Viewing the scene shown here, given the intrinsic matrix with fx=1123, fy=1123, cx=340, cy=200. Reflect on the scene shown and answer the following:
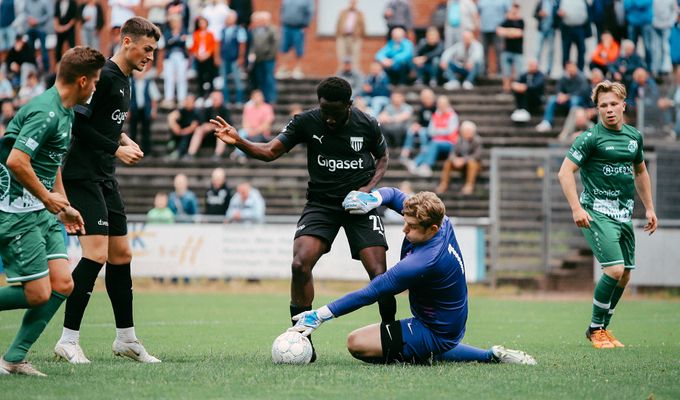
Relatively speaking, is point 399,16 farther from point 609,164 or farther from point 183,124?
point 609,164

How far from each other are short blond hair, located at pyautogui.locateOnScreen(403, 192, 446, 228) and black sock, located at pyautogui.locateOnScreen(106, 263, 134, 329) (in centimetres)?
269

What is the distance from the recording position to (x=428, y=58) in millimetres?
27141

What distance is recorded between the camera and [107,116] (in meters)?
9.44

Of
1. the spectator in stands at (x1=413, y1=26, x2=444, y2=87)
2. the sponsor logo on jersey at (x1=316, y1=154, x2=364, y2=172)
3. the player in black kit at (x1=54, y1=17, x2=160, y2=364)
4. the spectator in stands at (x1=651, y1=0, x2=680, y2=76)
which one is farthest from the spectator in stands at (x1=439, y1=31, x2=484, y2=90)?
the player in black kit at (x1=54, y1=17, x2=160, y2=364)

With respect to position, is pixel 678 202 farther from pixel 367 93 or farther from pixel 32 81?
pixel 32 81

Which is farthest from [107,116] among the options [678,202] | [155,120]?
[155,120]

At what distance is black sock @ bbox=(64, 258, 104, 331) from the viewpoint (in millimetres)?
9398

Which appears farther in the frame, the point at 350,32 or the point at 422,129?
the point at 350,32

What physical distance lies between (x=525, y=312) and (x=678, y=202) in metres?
6.02

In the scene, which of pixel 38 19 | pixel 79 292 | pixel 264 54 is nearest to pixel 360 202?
pixel 79 292

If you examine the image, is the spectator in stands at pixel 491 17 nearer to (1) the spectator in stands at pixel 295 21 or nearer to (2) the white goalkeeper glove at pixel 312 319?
(1) the spectator in stands at pixel 295 21

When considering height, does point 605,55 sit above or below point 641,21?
below

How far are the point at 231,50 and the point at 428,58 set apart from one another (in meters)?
4.76

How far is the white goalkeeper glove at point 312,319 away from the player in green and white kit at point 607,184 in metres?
3.57
